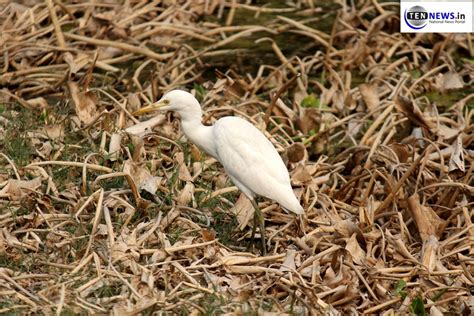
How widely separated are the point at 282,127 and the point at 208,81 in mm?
938

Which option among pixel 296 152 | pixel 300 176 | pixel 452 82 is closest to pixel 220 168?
pixel 296 152

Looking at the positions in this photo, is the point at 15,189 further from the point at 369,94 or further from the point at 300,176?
the point at 369,94

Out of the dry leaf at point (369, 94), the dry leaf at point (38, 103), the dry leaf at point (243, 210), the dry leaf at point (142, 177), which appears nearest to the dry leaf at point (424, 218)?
the dry leaf at point (243, 210)

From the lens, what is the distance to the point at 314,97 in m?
8.08

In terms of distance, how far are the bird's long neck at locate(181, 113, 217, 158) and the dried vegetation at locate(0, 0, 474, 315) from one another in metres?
0.28

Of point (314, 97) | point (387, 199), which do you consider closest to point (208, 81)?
point (314, 97)

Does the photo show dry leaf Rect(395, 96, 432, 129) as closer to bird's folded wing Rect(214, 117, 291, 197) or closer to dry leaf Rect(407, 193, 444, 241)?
dry leaf Rect(407, 193, 444, 241)

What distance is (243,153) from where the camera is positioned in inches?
238

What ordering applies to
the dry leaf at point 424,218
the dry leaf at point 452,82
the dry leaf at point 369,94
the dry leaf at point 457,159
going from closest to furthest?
the dry leaf at point 424,218 → the dry leaf at point 457,159 → the dry leaf at point 369,94 → the dry leaf at point 452,82

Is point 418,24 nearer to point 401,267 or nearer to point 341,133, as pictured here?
point 341,133

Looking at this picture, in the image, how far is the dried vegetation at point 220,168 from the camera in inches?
218

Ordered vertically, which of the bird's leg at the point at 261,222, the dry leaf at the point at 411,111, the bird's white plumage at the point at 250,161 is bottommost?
the dry leaf at the point at 411,111

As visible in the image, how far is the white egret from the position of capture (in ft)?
19.5

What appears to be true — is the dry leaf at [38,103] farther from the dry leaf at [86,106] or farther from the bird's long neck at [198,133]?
the bird's long neck at [198,133]
